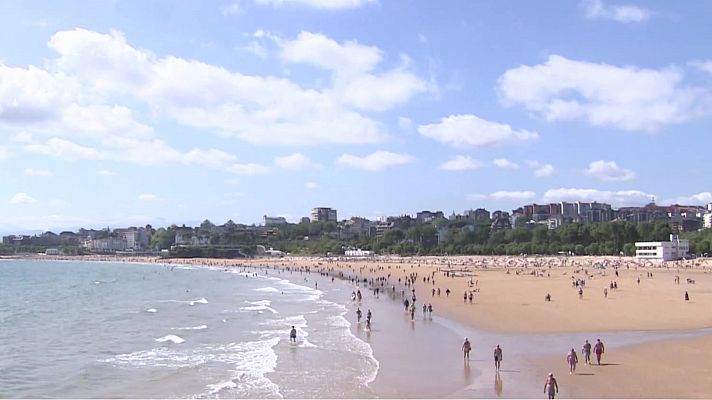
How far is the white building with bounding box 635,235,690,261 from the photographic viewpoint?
305 ft

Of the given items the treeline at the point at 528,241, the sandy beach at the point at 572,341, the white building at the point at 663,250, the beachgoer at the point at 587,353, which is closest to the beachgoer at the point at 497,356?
the sandy beach at the point at 572,341

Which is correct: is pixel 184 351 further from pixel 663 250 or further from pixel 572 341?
pixel 663 250

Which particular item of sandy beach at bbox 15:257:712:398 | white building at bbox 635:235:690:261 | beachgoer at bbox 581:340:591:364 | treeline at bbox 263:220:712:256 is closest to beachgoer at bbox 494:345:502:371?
sandy beach at bbox 15:257:712:398

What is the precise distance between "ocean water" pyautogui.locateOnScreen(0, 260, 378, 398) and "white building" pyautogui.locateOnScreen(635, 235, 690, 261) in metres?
63.7

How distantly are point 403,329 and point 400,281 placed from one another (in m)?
34.4

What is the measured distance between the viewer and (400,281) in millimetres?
64625

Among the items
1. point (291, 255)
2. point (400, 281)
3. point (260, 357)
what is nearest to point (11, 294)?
point (400, 281)

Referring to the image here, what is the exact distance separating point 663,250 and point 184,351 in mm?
82960

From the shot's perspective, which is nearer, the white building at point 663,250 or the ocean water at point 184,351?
the ocean water at point 184,351

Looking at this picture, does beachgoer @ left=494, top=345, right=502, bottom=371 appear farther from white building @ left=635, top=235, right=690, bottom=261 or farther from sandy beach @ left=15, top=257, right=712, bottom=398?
white building @ left=635, top=235, right=690, bottom=261

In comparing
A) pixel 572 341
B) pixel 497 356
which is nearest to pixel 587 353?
pixel 497 356

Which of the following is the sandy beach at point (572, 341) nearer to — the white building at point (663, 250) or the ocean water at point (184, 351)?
the ocean water at point (184, 351)

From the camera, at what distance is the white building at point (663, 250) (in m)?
92.9

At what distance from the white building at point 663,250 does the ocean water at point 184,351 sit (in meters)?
63.7
